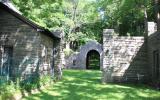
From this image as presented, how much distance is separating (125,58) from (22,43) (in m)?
6.53

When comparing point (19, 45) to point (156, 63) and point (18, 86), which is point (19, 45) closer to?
point (18, 86)

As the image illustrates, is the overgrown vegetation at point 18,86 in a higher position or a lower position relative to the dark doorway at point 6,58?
lower

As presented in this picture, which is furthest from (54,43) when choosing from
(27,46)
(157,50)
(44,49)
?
(157,50)

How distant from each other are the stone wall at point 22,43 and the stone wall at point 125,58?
14.2ft

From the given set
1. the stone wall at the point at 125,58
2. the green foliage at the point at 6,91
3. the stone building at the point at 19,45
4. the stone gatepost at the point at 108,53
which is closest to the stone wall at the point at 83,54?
the stone wall at the point at 125,58

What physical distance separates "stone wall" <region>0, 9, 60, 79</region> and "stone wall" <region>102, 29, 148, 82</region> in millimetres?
4329

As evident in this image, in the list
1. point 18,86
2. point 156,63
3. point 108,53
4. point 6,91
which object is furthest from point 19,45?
point 156,63

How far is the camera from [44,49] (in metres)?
19.6

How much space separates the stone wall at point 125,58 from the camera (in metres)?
20.2

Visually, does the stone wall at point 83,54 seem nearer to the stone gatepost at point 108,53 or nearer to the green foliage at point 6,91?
the stone gatepost at point 108,53

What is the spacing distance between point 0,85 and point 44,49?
699 cm

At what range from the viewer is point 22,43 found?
18203mm

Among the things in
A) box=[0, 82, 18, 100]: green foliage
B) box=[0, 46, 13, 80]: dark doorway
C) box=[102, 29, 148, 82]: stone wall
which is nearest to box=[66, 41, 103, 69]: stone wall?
box=[102, 29, 148, 82]: stone wall

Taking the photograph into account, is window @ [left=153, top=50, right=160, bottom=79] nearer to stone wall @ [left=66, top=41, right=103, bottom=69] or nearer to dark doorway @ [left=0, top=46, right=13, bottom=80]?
dark doorway @ [left=0, top=46, right=13, bottom=80]
